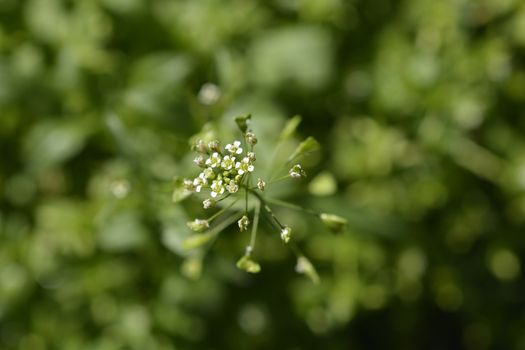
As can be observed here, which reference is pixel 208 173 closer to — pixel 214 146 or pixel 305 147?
pixel 214 146

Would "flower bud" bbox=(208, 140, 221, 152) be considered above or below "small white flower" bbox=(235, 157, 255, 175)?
above

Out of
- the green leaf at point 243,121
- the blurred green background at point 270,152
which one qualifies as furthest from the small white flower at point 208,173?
the blurred green background at point 270,152

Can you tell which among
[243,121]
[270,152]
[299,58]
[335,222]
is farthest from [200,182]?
[299,58]

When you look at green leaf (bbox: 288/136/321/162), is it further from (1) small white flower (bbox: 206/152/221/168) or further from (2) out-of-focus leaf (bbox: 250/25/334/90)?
(2) out-of-focus leaf (bbox: 250/25/334/90)

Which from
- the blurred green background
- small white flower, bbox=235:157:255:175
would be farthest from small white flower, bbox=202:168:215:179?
the blurred green background

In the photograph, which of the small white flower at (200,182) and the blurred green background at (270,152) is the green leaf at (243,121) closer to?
the small white flower at (200,182)

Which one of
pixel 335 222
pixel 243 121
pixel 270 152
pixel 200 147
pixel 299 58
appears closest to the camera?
pixel 200 147
